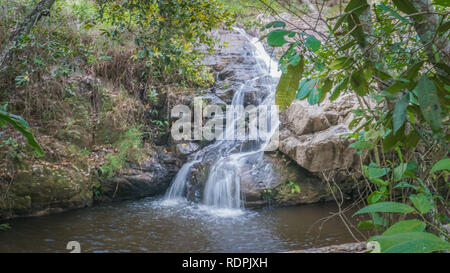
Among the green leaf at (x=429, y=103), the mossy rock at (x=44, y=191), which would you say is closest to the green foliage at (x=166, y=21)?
the mossy rock at (x=44, y=191)

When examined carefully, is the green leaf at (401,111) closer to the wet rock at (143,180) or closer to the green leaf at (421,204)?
the green leaf at (421,204)

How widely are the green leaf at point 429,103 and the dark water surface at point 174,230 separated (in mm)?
3652

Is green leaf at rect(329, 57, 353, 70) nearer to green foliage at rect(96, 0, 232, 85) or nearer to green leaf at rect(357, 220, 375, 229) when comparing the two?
green leaf at rect(357, 220, 375, 229)

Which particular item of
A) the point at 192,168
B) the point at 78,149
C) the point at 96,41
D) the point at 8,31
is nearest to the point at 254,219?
the point at 192,168

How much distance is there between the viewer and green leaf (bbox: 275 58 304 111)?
3.49 feet

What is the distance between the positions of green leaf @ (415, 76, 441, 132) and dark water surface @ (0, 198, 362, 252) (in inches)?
144

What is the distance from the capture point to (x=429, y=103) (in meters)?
0.71

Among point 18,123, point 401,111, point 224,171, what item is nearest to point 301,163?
point 224,171

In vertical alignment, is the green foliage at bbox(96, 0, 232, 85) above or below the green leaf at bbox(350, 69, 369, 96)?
above

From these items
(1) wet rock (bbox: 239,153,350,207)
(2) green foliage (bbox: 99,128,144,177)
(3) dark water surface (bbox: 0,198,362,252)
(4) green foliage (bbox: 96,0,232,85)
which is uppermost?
(4) green foliage (bbox: 96,0,232,85)

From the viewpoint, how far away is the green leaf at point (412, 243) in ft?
2.02

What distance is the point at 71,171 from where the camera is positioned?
5.66 meters

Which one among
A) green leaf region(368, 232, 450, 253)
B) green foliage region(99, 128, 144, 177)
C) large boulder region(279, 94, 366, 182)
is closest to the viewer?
green leaf region(368, 232, 450, 253)

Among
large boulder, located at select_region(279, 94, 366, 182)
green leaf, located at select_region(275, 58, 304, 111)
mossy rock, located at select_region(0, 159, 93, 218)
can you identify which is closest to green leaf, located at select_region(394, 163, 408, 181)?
green leaf, located at select_region(275, 58, 304, 111)
